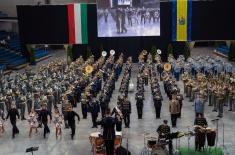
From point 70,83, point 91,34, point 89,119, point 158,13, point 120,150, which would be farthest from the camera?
point 91,34

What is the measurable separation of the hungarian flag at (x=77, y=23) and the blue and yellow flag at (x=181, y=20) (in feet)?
30.2

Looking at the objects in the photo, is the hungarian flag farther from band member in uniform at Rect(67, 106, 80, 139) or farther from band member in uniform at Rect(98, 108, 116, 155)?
band member in uniform at Rect(98, 108, 116, 155)

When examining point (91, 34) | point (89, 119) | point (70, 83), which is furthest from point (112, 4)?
point (89, 119)

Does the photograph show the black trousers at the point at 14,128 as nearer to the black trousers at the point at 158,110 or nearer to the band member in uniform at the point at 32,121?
the band member in uniform at the point at 32,121

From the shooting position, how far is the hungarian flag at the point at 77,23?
4156 centimetres

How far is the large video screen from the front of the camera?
40281mm

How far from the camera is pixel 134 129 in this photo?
19.6m

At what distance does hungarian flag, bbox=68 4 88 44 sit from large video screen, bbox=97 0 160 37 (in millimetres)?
2104

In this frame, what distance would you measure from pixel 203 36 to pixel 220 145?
2527cm

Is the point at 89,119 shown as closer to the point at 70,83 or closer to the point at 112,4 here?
the point at 70,83

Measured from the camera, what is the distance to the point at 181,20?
41.1m

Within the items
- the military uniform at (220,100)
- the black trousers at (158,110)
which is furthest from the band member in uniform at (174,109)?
the military uniform at (220,100)

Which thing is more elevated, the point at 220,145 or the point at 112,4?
the point at 112,4

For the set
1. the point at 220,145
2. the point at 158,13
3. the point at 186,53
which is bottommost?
the point at 220,145
